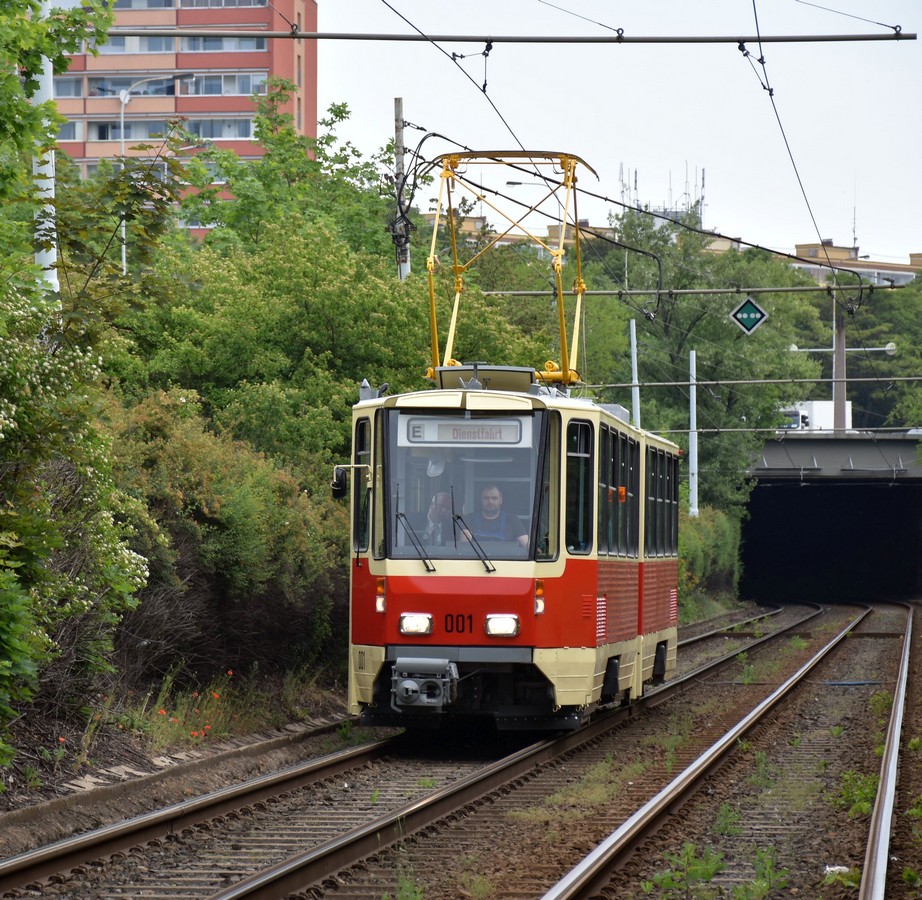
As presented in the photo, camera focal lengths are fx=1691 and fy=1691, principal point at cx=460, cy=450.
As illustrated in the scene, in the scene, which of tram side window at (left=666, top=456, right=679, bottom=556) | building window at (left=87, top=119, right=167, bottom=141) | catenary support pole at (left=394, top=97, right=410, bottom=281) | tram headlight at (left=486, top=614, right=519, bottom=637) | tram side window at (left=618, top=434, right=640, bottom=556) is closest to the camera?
tram headlight at (left=486, top=614, right=519, bottom=637)

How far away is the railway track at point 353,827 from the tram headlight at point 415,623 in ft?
3.74

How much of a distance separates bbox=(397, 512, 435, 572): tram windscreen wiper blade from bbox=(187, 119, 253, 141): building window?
8015cm

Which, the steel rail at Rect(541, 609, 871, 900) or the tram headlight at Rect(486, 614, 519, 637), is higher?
the tram headlight at Rect(486, 614, 519, 637)

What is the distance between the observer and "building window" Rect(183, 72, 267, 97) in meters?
91.3

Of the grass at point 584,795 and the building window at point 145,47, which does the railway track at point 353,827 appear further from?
the building window at point 145,47

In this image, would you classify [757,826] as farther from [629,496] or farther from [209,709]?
[629,496]

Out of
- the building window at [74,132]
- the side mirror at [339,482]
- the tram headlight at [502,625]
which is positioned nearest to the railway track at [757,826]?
the tram headlight at [502,625]

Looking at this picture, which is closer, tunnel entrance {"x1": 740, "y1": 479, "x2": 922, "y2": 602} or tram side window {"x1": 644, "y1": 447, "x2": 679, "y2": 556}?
tram side window {"x1": 644, "y1": 447, "x2": 679, "y2": 556}

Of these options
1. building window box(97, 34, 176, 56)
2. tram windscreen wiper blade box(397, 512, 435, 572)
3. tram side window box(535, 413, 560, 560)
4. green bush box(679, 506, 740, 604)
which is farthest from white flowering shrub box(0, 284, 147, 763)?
building window box(97, 34, 176, 56)

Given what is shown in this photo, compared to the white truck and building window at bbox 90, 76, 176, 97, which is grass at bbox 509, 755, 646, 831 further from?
building window at bbox 90, 76, 176, 97

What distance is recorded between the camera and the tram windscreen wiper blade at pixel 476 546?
1444 cm

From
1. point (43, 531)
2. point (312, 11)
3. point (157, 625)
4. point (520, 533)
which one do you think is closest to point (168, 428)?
point (157, 625)

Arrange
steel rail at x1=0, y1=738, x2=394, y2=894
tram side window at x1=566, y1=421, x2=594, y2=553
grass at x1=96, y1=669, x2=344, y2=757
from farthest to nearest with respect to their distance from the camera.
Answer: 1. tram side window at x1=566, y1=421, x2=594, y2=553
2. grass at x1=96, y1=669, x2=344, y2=757
3. steel rail at x1=0, y1=738, x2=394, y2=894

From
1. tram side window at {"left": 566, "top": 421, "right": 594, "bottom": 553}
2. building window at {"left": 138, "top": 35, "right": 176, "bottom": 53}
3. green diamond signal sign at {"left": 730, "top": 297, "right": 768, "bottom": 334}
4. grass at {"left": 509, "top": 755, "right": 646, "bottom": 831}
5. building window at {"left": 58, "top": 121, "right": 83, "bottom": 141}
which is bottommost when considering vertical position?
grass at {"left": 509, "top": 755, "right": 646, "bottom": 831}
